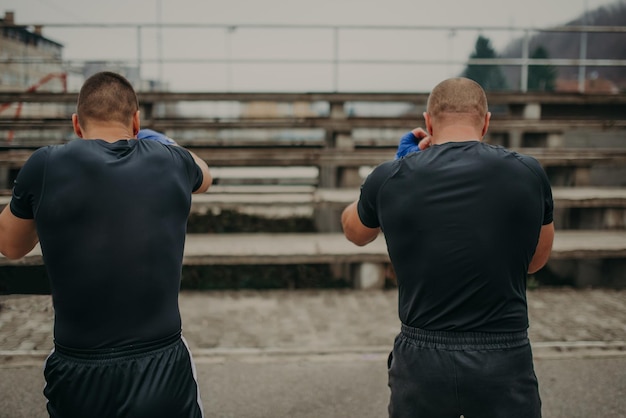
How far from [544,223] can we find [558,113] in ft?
27.7

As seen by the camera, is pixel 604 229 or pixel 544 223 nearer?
pixel 544 223

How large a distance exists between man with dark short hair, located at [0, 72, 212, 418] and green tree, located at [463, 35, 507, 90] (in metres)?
8.51

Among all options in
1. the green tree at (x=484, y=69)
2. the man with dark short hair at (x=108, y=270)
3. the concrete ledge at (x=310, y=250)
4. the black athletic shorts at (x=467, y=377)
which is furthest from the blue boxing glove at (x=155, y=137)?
the green tree at (x=484, y=69)

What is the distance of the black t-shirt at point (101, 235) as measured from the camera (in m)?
1.93

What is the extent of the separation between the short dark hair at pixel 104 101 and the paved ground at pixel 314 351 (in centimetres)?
111

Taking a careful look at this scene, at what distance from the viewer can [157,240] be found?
201 cm

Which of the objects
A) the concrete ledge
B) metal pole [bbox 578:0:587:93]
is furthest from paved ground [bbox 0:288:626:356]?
metal pole [bbox 578:0:587:93]

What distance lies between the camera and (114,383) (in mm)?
1938

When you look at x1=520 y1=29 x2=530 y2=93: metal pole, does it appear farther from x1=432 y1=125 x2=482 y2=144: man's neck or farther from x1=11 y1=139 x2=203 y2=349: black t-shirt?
x1=11 y1=139 x2=203 y2=349: black t-shirt

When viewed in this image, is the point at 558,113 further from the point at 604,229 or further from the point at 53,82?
the point at 53,82

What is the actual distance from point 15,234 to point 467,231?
161 centimetres

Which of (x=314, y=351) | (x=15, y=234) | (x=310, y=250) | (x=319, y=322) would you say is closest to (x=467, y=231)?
(x=15, y=234)

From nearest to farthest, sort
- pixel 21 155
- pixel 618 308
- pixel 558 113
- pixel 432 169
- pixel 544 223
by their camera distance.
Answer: pixel 432 169 → pixel 544 223 → pixel 618 308 → pixel 21 155 → pixel 558 113

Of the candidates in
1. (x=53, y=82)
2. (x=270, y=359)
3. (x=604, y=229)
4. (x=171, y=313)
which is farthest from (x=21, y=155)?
(x=604, y=229)
